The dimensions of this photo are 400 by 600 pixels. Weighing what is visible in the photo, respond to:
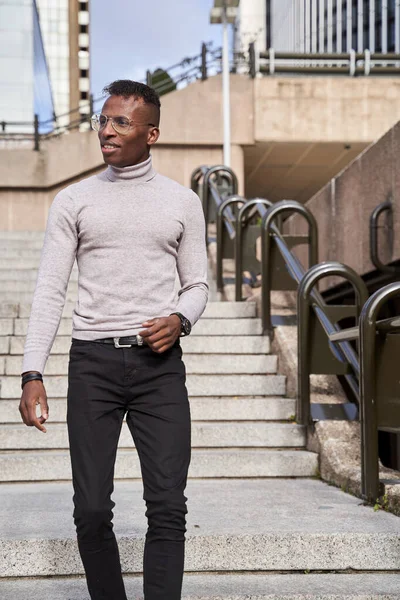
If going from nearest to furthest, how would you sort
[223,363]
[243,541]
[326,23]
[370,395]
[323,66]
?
[243,541], [370,395], [223,363], [323,66], [326,23]

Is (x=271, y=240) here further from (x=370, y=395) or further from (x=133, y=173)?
(x=133, y=173)

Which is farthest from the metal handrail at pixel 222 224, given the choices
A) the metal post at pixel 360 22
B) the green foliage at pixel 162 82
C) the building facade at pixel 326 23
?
the metal post at pixel 360 22

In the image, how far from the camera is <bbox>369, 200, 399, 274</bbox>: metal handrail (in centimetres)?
774

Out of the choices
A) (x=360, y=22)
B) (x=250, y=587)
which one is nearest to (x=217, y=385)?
(x=250, y=587)

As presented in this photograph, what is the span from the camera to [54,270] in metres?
2.86

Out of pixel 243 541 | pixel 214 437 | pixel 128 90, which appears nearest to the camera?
pixel 128 90

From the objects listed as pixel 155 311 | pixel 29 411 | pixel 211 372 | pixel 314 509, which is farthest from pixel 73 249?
pixel 211 372

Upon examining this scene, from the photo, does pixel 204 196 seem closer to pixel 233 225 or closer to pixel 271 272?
pixel 233 225

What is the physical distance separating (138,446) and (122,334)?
1.12ft

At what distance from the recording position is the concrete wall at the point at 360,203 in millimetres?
7691

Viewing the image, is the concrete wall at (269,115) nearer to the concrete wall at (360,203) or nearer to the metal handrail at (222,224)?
the concrete wall at (360,203)

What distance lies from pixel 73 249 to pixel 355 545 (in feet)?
6.02

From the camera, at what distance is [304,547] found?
3.84 meters

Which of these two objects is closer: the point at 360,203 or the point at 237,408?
the point at 237,408
